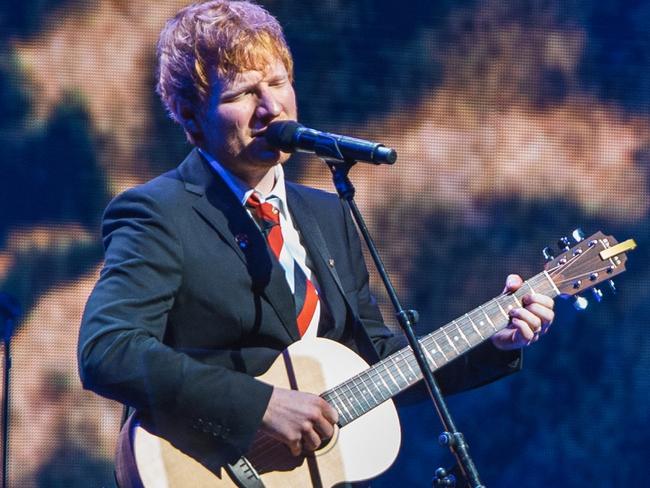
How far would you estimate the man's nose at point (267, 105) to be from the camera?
2451 mm

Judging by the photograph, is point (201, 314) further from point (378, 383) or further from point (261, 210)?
point (378, 383)

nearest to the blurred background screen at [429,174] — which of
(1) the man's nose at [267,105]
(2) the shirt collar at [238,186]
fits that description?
(2) the shirt collar at [238,186]

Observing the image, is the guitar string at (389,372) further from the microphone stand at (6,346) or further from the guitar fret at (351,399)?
the microphone stand at (6,346)

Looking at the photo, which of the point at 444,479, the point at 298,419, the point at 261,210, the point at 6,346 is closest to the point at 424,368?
the point at 444,479

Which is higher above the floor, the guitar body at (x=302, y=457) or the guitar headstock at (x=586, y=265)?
the guitar headstock at (x=586, y=265)

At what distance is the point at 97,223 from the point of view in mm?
3670

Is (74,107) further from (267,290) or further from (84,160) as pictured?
(267,290)

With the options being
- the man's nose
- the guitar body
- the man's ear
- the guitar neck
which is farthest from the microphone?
the guitar neck

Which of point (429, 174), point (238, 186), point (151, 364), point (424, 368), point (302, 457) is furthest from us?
point (429, 174)

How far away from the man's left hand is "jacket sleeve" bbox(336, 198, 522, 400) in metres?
0.04

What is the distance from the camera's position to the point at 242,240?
246cm

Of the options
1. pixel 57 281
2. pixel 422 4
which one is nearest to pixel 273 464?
pixel 57 281

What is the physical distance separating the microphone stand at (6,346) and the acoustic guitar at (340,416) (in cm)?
132

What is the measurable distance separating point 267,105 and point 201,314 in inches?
21.2
